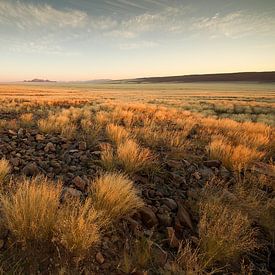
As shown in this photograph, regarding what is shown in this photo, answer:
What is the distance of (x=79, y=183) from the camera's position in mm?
3871

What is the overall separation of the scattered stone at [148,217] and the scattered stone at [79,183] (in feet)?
3.24

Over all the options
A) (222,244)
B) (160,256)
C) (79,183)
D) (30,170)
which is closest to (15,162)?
(30,170)

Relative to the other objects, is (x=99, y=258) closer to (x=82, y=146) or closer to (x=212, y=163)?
(x=82, y=146)

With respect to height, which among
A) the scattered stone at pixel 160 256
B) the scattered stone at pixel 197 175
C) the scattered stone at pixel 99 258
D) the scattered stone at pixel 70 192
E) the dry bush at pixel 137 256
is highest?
the scattered stone at pixel 70 192

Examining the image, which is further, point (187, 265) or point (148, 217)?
point (148, 217)

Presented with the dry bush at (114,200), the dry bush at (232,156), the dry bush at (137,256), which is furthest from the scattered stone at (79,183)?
the dry bush at (232,156)

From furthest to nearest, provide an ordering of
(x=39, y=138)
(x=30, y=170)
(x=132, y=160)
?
(x=39, y=138) < (x=132, y=160) < (x=30, y=170)

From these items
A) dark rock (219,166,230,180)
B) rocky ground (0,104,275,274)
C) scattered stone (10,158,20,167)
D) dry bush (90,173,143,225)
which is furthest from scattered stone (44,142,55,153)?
dark rock (219,166,230,180)

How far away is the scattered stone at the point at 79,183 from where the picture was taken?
382cm

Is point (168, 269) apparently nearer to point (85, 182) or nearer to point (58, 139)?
point (85, 182)

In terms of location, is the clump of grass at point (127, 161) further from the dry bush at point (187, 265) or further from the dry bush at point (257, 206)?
the dry bush at point (187, 265)

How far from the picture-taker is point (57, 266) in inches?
90.1

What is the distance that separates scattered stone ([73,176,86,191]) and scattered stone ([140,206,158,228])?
38.9 inches

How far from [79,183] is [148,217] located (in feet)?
3.91
